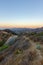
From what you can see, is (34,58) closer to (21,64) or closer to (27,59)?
(27,59)

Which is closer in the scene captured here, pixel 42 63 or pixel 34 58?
pixel 42 63

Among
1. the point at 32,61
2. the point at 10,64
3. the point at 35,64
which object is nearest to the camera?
the point at 35,64

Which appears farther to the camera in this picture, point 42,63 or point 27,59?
point 27,59

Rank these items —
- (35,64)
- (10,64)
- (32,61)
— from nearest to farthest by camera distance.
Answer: (35,64) → (32,61) → (10,64)

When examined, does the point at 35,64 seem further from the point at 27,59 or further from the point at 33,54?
the point at 33,54

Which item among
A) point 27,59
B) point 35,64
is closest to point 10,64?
point 27,59

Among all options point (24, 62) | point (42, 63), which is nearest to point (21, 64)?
point (24, 62)

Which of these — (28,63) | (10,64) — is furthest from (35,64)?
(10,64)
